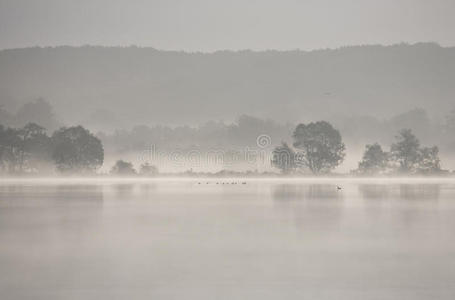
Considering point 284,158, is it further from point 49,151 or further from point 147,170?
point 49,151

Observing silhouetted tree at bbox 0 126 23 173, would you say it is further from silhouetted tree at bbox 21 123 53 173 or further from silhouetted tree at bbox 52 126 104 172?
silhouetted tree at bbox 52 126 104 172

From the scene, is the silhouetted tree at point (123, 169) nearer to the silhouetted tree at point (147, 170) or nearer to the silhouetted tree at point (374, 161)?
the silhouetted tree at point (147, 170)

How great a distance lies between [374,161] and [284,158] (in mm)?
13155

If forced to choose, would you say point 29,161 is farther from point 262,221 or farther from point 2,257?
point 2,257

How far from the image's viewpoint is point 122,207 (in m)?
40.0

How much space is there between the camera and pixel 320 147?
105812 mm

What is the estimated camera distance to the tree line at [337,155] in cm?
10550

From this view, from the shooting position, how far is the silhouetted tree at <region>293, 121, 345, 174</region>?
105 meters

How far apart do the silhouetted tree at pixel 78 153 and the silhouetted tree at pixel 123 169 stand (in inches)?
307

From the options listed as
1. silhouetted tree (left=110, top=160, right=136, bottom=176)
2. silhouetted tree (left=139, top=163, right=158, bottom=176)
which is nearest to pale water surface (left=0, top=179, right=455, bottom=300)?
silhouetted tree (left=110, top=160, right=136, bottom=176)

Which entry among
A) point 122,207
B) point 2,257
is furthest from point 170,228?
point 122,207

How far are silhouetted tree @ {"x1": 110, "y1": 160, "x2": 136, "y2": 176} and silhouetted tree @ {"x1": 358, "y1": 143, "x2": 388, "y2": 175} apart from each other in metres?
35.2

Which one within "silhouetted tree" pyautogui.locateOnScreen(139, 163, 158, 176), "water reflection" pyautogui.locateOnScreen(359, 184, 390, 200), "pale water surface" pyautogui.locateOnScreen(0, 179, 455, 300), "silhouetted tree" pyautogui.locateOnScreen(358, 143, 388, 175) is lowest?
"pale water surface" pyautogui.locateOnScreen(0, 179, 455, 300)

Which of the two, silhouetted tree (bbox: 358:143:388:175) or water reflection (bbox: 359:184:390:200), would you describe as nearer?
water reflection (bbox: 359:184:390:200)
